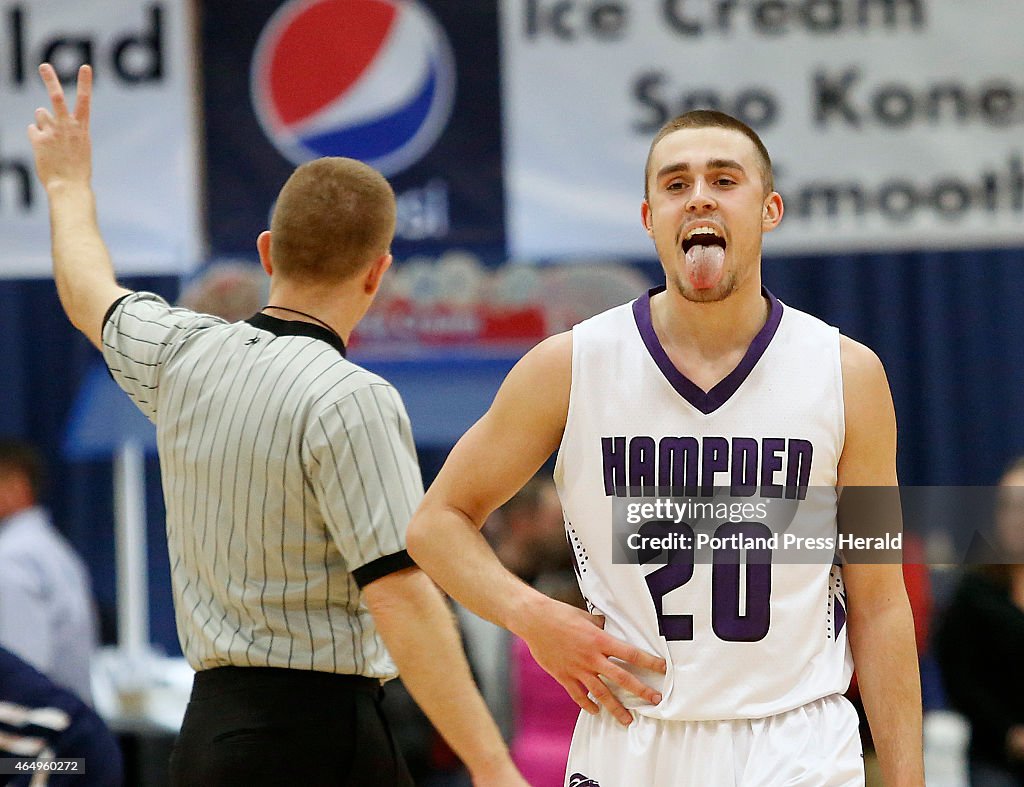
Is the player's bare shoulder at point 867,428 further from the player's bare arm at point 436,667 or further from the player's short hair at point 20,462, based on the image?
the player's short hair at point 20,462

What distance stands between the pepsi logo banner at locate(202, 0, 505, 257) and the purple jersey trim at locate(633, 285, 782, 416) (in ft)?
13.4

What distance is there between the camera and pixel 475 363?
742 cm

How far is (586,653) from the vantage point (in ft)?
10.3

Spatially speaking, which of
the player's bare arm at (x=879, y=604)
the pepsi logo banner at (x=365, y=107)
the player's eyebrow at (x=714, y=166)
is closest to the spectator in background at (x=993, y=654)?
the pepsi logo banner at (x=365, y=107)

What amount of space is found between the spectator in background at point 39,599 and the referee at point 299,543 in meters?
3.59

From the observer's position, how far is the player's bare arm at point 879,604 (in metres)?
3.20

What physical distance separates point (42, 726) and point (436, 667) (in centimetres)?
97

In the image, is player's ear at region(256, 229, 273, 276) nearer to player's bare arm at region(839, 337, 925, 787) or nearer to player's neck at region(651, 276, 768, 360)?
player's neck at region(651, 276, 768, 360)

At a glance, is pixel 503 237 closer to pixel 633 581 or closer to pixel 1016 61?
pixel 1016 61

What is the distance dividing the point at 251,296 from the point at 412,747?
2.36 m

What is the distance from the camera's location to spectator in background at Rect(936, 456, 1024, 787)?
6152 millimetres

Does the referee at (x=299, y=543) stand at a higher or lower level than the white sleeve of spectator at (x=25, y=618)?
higher

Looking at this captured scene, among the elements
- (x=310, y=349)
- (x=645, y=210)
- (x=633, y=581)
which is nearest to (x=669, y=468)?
(x=633, y=581)

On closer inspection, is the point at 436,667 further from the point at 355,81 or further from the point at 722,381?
the point at 355,81
